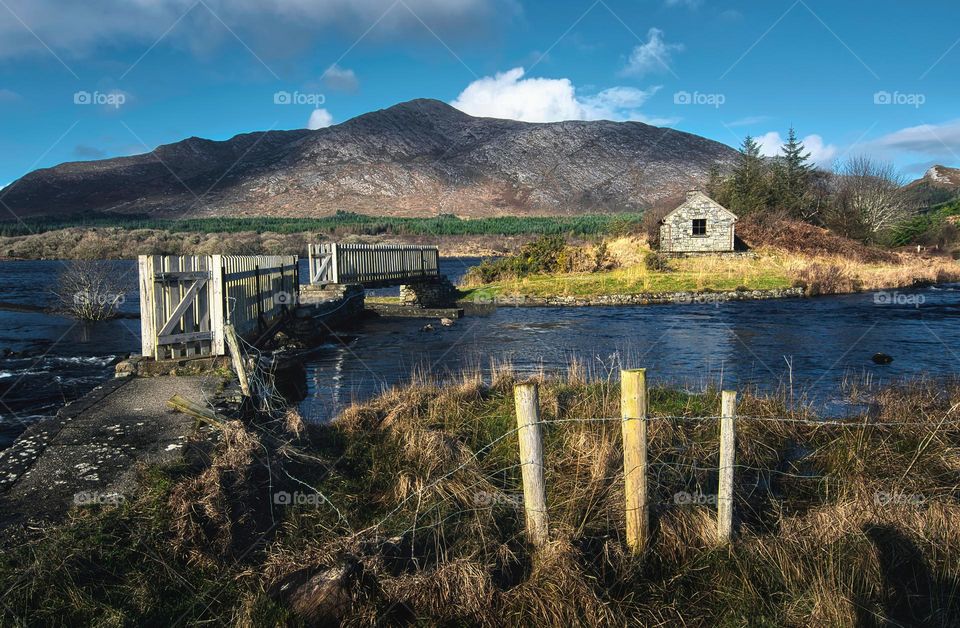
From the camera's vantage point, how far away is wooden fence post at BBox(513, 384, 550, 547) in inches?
201

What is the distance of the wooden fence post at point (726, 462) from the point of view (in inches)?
215

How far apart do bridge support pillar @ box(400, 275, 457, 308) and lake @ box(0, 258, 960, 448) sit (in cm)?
322

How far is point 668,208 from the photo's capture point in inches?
2023

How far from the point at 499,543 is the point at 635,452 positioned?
1387 mm

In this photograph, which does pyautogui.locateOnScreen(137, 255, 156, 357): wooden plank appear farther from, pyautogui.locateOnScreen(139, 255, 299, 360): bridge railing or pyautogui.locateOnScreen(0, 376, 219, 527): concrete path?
pyautogui.locateOnScreen(0, 376, 219, 527): concrete path

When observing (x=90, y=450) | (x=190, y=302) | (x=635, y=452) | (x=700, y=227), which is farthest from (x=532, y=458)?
(x=700, y=227)

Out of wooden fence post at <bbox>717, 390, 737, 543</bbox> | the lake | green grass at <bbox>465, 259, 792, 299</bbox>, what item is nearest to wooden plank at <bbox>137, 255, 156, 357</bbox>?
the lake

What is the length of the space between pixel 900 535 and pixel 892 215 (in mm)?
59689

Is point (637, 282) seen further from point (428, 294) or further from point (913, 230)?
point (913, 230)

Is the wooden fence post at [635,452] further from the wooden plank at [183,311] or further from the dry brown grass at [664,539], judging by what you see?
the wooden plank at [183,311]

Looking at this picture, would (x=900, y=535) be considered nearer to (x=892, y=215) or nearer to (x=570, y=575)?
(x=570, y=575)

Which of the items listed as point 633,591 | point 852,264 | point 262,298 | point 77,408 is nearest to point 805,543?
point 633,591

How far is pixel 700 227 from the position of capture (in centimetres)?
4450

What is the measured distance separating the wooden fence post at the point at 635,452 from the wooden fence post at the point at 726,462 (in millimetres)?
645
